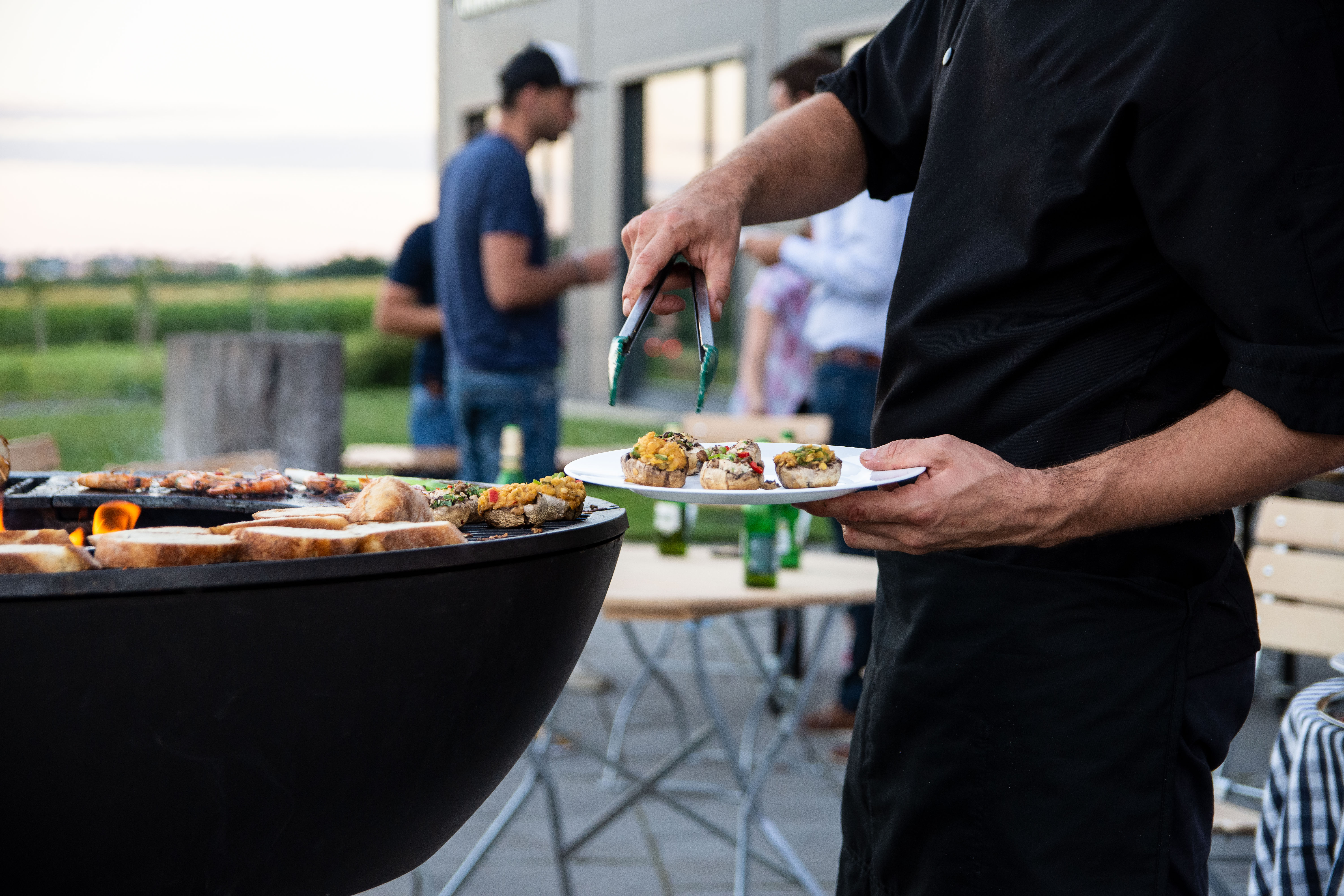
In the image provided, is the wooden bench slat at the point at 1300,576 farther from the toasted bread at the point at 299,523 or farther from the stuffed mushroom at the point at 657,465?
the toasted bread at the point at 299,523

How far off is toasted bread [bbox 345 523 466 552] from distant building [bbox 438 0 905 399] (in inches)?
374

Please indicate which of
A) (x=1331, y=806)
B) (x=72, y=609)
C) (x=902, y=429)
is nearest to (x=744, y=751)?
(x=1331, y=806)

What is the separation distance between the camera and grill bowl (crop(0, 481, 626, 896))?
1.01m

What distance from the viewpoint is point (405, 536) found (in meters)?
1.22

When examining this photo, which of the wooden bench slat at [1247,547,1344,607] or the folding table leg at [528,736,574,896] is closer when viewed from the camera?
the folding table leg at [528,736,574,896]

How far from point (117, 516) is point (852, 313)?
2823 mm

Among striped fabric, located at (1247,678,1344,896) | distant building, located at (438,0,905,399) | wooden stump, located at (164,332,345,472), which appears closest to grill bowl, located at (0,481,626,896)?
striped fabric, located at (1247,678,1344,896)

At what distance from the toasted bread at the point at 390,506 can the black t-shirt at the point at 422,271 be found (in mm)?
3553

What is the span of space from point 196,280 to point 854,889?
9.72 m

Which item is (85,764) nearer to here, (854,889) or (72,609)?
(72,609)

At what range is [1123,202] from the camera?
1309 millimetres

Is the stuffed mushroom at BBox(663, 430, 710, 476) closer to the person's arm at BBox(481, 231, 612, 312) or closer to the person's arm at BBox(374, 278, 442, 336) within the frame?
the person's arm at BBox(481, 231, 612, 312)

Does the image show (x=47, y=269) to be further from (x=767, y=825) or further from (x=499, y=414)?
(x=767, y=825)

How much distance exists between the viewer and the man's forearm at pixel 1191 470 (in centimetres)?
121
